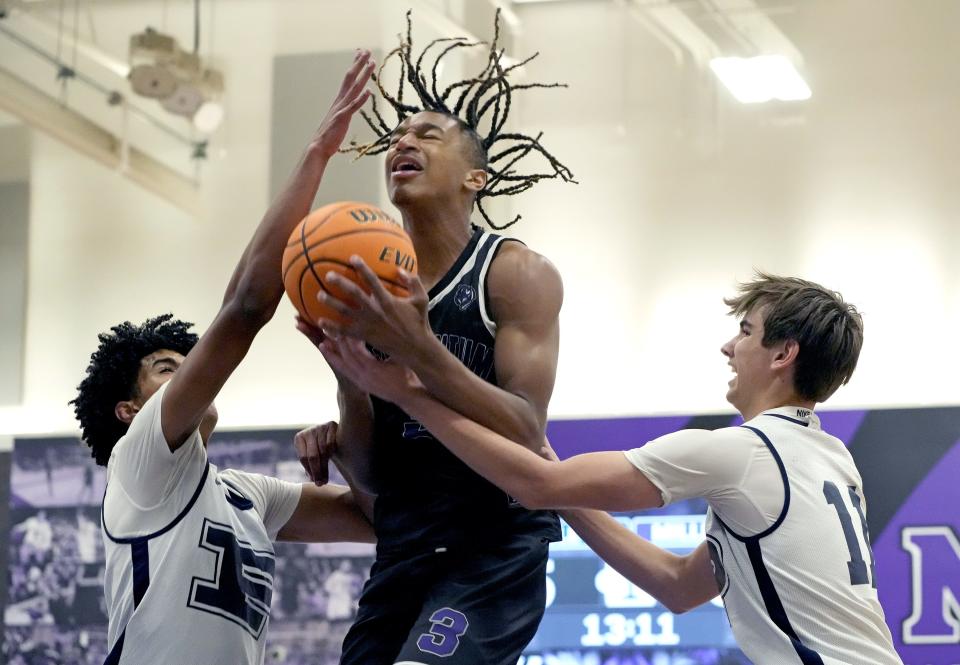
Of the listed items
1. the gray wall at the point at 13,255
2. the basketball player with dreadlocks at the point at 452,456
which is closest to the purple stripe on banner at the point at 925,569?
the basketball player with dreadlocks at the point at 452,456

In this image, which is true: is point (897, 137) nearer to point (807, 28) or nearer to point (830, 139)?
point (830, 139)

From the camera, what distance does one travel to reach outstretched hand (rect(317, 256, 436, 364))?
2623 millimetres

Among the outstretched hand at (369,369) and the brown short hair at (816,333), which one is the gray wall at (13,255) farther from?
the brown short hair at (816,333)

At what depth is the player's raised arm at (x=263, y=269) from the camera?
3.01m

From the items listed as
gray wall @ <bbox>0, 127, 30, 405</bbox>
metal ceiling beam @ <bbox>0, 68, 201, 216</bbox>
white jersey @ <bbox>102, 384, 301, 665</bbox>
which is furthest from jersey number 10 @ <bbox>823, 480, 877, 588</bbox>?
gray wall @ <bbox>0, 127, 30, 405</bbox>

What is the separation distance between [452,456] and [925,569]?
144 inches

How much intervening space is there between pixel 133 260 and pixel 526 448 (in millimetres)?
5778

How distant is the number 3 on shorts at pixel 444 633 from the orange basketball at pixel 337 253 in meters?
0.71

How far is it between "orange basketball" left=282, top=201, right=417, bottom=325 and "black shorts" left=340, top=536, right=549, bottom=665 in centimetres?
67

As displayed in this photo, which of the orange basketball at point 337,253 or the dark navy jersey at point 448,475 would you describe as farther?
the dark navy jersey at point 448,475

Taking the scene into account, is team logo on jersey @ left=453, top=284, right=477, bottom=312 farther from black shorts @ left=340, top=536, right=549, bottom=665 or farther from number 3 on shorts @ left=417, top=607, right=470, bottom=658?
number 3 on shorts @ left=417, top=607, right=470, bottom=658

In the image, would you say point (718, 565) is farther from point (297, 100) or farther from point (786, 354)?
point (297, 100)

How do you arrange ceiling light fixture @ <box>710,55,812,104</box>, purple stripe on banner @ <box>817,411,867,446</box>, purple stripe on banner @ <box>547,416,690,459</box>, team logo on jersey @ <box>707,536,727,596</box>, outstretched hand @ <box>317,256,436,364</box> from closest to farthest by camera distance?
outstretched hand @ <box>317,256,436,364</box> < team logo on jersey @ <box>707,536,727,596</box> < purple stripe on banner @ <box>817,411,867,446</box> < purple stripe on banner @ <box>547,416,690,459</box> < ceiling light fixture @ <box>710,55,812,104</box>

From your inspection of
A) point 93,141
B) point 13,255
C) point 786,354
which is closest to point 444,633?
point 786,354
